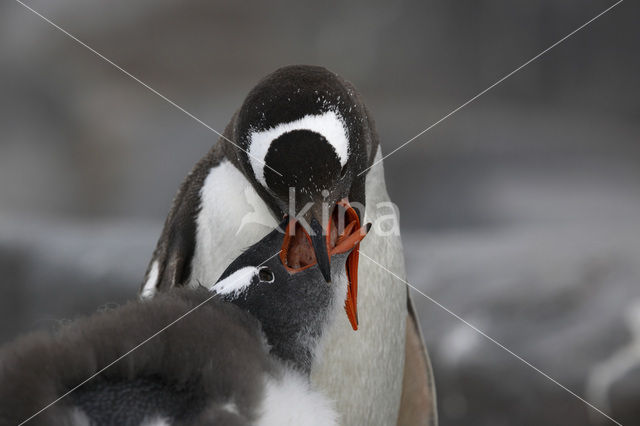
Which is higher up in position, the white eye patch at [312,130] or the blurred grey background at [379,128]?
the white eye patch at [312,130]

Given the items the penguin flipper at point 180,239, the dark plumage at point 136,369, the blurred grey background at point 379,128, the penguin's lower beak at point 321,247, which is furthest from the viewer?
the blurred grey background at point 379,128

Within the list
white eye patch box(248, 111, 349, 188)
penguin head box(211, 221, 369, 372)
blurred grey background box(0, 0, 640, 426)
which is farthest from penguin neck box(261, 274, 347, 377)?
blurred grey background box(0, 0, 640, 426)

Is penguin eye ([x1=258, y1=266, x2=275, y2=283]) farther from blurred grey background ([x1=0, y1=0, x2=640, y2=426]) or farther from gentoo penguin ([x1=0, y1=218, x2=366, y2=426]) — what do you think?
blurred grey background ([x1=0, y1=0, x2=640, y2=426])

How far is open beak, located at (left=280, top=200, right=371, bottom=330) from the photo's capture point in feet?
2.74

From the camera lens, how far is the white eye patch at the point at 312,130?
917 mm

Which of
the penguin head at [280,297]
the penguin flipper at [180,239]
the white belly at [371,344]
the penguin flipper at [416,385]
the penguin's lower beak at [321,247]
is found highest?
the penguin's lower beak at [321,247]

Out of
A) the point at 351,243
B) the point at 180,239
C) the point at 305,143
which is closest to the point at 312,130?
the point at 305,143

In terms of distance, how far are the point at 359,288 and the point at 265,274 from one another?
34 cm

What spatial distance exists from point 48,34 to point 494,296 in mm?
1560

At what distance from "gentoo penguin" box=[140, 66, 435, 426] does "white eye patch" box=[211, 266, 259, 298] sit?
5 cm

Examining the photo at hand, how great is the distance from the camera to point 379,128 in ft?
8.00

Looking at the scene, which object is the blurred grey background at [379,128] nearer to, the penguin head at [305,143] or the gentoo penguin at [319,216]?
the gentoo penguin at [319,216]

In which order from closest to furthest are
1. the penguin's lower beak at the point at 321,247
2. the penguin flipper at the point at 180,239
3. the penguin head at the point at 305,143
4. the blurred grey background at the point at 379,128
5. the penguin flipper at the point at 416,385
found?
the penguin's lower beak at the point at 321,247, the penguin head at the point at 305,143, the penguin flipper at the point at 180,239, the penguin flipper at the point at 416,385, the blurred grey background at the point at 379,128

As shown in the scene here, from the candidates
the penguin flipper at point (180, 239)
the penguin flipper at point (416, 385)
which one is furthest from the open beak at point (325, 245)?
the penguin flipper at point (416, 385)
